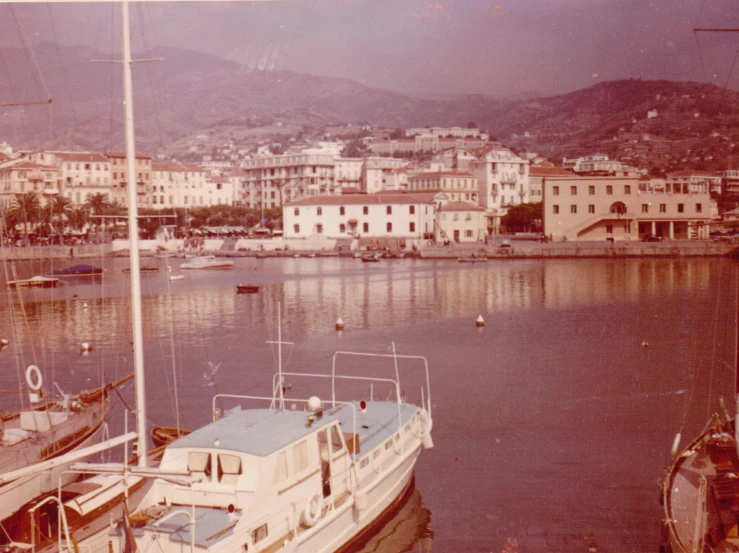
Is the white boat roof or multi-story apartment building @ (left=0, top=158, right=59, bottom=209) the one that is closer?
the white boat roof

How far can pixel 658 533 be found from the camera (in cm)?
1192

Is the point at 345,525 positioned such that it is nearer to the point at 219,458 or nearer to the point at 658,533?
the point at 219,458

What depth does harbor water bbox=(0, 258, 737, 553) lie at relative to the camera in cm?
1298

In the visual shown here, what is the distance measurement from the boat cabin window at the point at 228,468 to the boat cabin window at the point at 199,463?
0.50 ft

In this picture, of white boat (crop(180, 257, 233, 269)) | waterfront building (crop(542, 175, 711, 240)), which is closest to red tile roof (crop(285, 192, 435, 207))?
waterfront building (crop(542, 175, 711, 240))

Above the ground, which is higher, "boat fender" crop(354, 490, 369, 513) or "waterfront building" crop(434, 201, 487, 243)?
"waterfront building" crop(434, 201, 487, 243)

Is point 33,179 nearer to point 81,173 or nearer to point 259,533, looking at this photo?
point 81,173

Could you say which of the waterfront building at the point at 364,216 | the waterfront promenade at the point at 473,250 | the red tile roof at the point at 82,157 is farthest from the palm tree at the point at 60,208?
the waterfront building at the point at 364,216

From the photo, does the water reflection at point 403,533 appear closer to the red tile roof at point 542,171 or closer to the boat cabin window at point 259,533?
the boat cabin window at point 259,533

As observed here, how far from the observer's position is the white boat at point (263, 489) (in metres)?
8.67

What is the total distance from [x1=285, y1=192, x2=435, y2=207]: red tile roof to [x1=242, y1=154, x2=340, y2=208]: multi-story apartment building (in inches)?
1222

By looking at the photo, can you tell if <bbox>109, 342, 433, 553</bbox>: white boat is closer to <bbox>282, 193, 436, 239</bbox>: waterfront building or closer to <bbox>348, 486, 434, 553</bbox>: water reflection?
<bbox>348, 486, 434, 553</bbox>: water reflection

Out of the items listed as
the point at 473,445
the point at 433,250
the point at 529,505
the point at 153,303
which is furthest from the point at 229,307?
the point at 433,250

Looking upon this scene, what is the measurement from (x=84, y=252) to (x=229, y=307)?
152 ft
